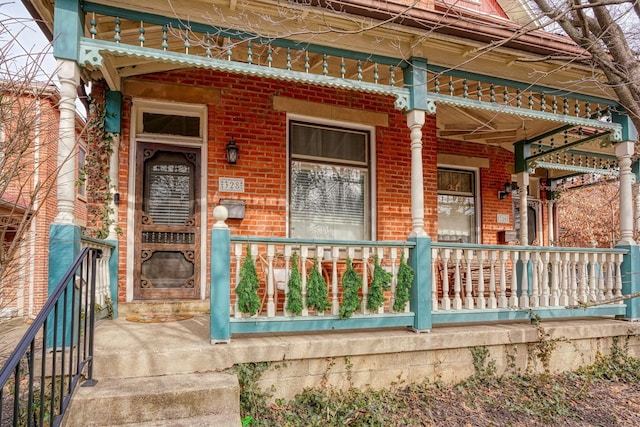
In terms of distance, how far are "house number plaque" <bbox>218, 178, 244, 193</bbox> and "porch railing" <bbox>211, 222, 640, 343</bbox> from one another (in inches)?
31.6

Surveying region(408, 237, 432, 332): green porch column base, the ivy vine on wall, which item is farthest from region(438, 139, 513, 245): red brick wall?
the ivy vine on wall

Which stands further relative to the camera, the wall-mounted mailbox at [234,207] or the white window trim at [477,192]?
the white window trim at [477,192]

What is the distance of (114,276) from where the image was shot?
4684 mm

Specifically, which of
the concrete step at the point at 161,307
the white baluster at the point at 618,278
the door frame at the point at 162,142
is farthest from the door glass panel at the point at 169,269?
the white baluster at the point at 618,278

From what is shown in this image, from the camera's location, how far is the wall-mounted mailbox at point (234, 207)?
16.8 feet

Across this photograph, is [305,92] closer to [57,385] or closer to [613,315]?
[57,385]

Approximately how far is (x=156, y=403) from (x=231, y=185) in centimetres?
289

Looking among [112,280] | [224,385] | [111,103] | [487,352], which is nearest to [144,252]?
[112,280]

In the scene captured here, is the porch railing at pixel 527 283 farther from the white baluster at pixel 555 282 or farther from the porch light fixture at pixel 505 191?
the porch light fixture at pixel 505 191

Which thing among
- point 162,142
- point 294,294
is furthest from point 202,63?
point 294,294

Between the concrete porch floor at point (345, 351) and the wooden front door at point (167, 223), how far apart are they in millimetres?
616

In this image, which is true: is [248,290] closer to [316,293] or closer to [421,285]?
[316,293]

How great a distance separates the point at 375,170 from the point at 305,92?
1463 millimetres

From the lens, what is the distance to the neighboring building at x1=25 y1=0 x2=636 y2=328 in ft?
12.6
